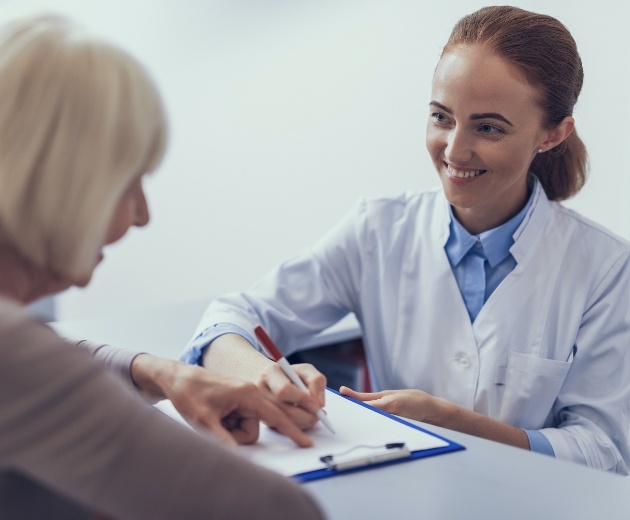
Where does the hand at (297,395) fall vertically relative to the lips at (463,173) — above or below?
below

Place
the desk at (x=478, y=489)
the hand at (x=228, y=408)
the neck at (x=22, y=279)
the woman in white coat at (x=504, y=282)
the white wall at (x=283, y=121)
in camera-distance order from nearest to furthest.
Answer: the neck at (x=22, y=279), the desk at (x=478, y=489), the hand at (x=228, y=408), the woman in white coat at (x=504, y=282), the white wall at (x=283, y=121)

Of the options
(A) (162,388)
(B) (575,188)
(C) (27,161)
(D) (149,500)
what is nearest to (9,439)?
(D) (149,500)

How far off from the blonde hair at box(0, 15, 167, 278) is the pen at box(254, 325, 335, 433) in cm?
42

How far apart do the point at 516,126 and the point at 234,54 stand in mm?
2033

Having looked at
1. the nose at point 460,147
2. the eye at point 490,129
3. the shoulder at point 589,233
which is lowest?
the shoulder at point 589,233

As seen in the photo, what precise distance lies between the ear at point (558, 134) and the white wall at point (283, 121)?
0.81 m

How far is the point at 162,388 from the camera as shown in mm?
1151

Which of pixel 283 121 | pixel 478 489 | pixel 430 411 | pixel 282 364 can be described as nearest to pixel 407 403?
pixel 430 411

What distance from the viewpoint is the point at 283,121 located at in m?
3.21

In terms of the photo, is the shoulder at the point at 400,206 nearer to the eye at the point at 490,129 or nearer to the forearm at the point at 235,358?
the eye at the point at 490,129

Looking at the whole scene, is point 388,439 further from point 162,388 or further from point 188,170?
point 188,170

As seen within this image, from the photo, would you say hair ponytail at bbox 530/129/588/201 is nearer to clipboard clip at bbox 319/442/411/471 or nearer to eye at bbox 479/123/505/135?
eye at bbox 479/123/505/135

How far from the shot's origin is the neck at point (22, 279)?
812mm

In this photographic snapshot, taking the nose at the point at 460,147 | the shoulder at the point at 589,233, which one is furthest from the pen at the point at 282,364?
the shoulder at the point at 589,233
